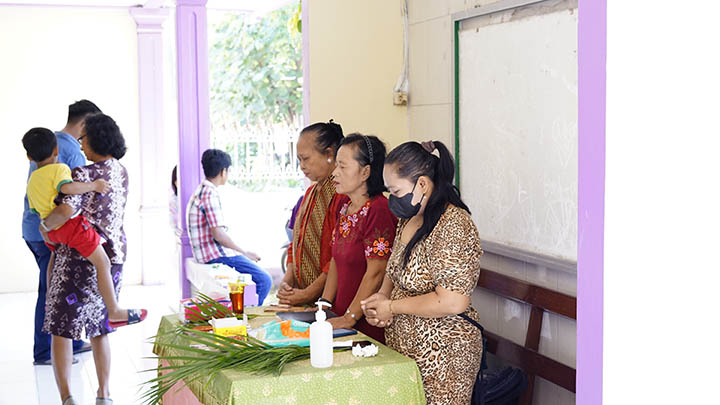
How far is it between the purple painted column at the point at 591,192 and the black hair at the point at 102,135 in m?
3.43

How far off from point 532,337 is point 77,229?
2.57 metres

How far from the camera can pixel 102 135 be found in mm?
4543

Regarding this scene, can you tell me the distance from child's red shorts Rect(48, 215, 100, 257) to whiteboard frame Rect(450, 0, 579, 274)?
2036 mm

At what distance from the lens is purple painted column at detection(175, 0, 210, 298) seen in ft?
20.4

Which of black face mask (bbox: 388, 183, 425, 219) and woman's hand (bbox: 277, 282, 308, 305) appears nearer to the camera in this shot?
black face mask (bbox: 388, 183, 425, 219)

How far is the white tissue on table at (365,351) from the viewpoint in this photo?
8.74 ft

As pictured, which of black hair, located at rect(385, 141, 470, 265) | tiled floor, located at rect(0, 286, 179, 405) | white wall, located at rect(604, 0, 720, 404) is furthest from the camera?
tiled floor, located at rect(0, 286, 179, 405)

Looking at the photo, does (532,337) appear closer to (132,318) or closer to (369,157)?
(369,157)

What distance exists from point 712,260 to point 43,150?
434 cm

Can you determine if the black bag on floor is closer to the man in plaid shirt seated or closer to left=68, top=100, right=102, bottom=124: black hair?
the man in plaid shirt seated

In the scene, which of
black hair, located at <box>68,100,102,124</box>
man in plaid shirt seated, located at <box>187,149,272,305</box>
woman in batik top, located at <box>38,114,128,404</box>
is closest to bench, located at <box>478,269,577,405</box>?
woman in batik top, located at <box>38,114,128,404</box>

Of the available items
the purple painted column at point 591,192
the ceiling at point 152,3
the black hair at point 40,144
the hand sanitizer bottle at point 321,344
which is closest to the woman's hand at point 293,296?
the hand sanitizer bottle at point 321,344

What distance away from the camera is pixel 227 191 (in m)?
10.1

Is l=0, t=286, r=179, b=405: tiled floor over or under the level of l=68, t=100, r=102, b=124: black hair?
under
